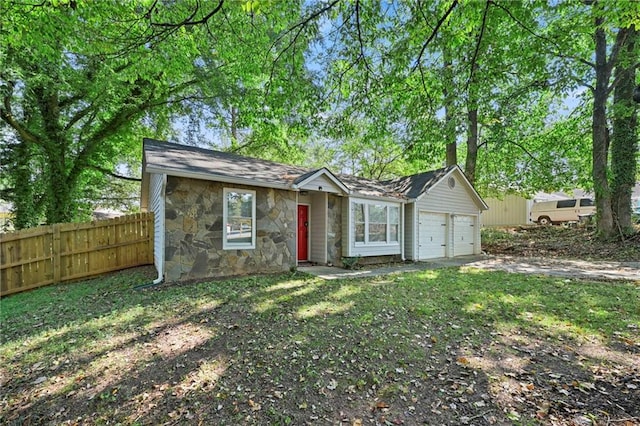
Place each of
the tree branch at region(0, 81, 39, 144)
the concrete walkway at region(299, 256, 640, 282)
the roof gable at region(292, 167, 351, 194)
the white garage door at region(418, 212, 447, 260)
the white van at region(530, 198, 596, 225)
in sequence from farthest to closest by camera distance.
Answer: the white van at region(530, 198, 596, 225)
the white garage door at region(418, 212, 447, 260)
the tree branch at region(0, 81, 39, 144)
the roof gable at region(292, 167, 351, 194)
the concrete walkway at region(299, 256, 640, 282)

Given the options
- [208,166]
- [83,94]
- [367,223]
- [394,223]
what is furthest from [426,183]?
[83,94]

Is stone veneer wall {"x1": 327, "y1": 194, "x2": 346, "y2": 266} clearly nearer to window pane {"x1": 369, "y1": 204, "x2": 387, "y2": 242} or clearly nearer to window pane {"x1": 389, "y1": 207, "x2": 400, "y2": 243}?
window pane {"x1": 369, "y1": 204, "x2": 387, "y2": 242}

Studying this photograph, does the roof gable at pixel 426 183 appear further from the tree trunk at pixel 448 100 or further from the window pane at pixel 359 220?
the tree trunk at pixel 448 100

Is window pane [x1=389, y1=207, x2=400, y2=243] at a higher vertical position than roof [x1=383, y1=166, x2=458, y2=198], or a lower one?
lower

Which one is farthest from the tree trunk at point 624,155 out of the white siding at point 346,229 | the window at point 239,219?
the window at point 239,219

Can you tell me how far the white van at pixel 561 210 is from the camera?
18203mm

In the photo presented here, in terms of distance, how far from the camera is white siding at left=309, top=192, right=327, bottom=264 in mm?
9586

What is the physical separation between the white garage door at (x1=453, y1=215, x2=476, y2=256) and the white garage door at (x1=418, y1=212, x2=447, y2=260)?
2.20ft

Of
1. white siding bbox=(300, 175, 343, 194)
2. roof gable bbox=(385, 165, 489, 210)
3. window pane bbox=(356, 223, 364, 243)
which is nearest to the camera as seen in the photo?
white siding bbox=(300, 175, 343, 194)

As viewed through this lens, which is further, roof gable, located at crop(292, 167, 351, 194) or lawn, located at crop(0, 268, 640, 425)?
roof gable, located at crop(292, 167, 351, 194)

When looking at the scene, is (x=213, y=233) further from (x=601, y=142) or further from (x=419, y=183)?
(x=601, y=142)

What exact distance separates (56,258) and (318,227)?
22.9 ft

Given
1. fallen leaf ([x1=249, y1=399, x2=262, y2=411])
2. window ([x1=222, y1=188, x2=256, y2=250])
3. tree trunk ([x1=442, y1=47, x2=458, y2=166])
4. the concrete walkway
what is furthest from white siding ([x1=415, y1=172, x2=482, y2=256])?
fallen leaf ([x1=249, y1=399, x2=262, y2=411])

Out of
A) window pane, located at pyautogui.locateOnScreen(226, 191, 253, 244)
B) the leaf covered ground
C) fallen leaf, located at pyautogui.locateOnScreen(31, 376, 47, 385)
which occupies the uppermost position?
window pane, located at pyautogui.locateOnScreen(226, 191, 253, 244)
